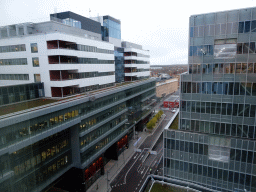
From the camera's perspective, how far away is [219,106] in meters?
12.6

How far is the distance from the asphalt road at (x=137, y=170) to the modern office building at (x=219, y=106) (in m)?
6.29

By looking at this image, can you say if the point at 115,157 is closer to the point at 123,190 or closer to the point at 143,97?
the point at 123,190

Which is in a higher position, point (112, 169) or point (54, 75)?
point (54, 75)

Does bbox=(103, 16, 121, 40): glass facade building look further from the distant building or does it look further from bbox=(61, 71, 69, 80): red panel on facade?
the distant building

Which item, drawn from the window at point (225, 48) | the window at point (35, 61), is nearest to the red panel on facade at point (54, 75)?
the window at point (35, 61)

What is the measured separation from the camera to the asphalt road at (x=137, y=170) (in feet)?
58.8

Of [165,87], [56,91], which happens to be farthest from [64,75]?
[165,87]

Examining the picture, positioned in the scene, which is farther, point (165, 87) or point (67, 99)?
point (165, 87)

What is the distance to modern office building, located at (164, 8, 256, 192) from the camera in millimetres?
11656

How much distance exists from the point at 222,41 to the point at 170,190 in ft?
35.2

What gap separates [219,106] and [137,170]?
12483 mm

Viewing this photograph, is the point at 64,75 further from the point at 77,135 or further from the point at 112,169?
the point at 112,169

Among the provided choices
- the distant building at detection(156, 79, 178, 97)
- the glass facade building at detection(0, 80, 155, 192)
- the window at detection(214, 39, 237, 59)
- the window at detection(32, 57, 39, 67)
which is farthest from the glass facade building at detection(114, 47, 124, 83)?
the distant building at detection(156, 79, 178, 97)

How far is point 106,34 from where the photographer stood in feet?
84.8
